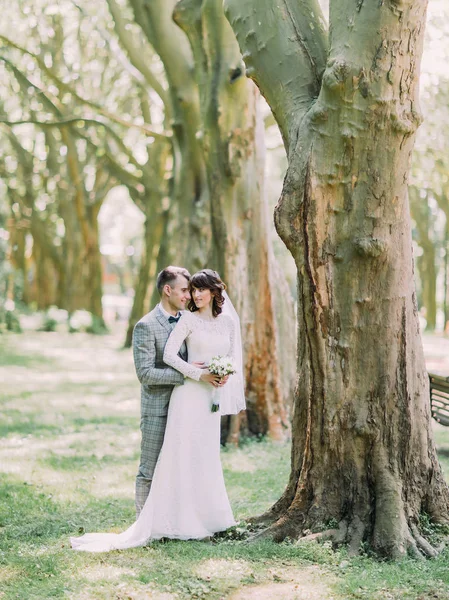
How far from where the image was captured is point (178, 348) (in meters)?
6.49

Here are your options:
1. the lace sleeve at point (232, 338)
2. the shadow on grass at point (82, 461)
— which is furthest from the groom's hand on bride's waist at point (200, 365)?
the shadow on grass at point (82, 461)

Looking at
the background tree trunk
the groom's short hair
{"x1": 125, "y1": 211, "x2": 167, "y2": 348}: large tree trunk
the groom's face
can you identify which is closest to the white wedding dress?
the groom's face

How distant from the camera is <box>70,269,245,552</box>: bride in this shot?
641 cm

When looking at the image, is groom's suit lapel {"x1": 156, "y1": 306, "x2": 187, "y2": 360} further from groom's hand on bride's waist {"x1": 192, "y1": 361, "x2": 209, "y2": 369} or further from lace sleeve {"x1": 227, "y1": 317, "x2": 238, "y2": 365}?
lace sleeve {"x1": 227, "y1": 317, "x2": 238, "y2": 365}

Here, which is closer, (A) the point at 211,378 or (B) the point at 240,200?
(A) the point at 211,378

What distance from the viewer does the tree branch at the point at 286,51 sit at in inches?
241

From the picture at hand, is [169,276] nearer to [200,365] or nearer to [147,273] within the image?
[200,365]

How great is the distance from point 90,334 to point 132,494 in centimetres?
2124

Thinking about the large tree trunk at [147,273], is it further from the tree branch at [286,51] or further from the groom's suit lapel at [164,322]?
the tree branch at [286,51]

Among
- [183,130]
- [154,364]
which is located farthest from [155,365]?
[183,130]

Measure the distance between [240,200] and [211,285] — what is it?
480 cm

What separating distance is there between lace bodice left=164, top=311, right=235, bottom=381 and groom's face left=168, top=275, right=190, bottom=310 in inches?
8.2

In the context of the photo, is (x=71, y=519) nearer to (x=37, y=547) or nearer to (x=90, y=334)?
(x=37, y=547)

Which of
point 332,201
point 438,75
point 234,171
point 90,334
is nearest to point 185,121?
point 234,171
